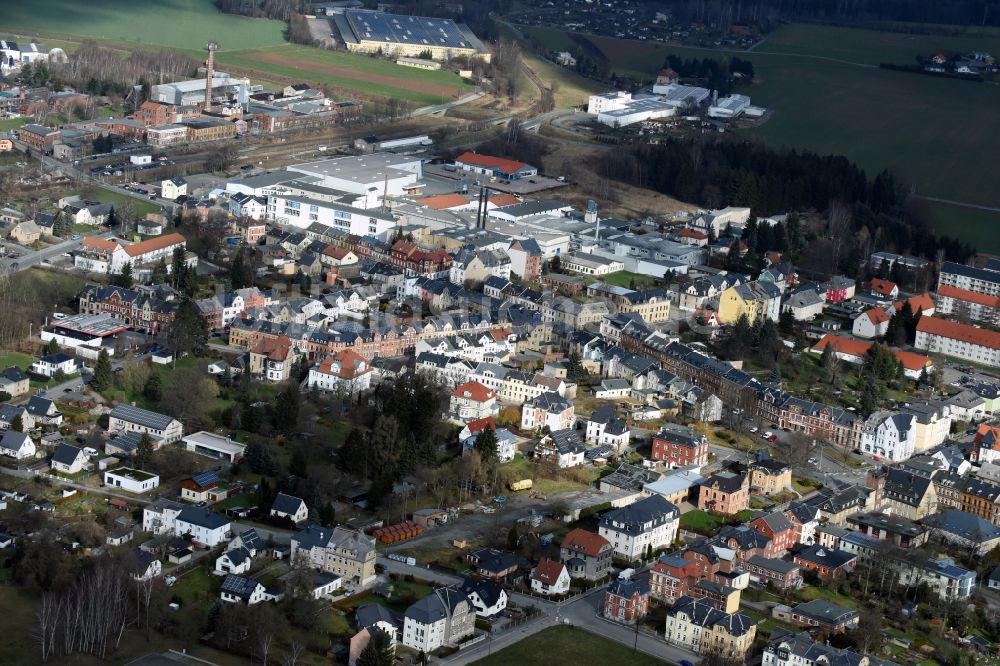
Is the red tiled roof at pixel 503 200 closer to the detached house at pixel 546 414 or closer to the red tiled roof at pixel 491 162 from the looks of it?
the red tiled roof at pixel 491 162

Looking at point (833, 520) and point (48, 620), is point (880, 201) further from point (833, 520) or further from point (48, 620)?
point (48, 620)

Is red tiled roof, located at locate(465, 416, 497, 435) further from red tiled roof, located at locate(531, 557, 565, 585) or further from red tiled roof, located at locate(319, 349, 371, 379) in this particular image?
red tiled roof, located at locate(531, 557, 565, 585)

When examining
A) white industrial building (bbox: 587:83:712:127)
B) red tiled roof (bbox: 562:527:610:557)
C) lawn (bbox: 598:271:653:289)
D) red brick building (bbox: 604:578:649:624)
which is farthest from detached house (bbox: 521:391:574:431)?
white industrial building (bbox: 587:83:712:127)

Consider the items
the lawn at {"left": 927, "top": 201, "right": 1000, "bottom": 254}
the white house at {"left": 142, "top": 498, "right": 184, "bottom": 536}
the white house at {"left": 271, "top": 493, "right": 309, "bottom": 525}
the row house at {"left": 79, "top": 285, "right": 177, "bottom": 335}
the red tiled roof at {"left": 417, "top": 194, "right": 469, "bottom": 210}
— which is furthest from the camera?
the lawn at {"left": 927, "top": 201, "right": 1000, "bottom": 254}

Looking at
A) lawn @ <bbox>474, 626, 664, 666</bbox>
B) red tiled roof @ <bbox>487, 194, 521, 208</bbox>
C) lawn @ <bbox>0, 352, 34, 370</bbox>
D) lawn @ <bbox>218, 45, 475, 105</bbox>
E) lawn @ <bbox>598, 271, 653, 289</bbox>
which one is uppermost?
lawn @ <bbox>218, 45, 475, 105</bbox>

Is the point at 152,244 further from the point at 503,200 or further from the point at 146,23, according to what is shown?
the point at 146,23

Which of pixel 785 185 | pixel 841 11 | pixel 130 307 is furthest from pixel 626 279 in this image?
pixel 841 11
